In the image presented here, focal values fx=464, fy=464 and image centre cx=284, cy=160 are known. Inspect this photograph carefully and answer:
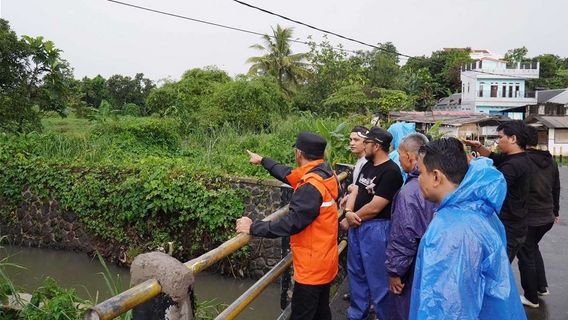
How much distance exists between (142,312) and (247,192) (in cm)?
638

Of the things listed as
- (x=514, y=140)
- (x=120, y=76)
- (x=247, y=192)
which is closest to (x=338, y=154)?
(x=247, y=192)

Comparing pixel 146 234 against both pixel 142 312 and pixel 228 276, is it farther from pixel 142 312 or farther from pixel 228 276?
pixel 142 312

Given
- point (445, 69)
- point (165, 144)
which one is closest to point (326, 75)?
point (165, 144)

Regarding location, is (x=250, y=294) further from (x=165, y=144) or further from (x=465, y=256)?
(x=165, y=144)

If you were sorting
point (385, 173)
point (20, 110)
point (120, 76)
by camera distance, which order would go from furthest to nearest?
point (120, 76)
point (20, 110)
point (385, 173)

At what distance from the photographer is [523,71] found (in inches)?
1556

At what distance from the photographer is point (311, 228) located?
288cm

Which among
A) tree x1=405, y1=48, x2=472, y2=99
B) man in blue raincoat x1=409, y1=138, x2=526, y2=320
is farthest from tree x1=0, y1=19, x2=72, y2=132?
tree x1=405, y1=48, x2=472, y2=99

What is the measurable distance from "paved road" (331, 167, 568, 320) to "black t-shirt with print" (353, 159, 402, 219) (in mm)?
1084

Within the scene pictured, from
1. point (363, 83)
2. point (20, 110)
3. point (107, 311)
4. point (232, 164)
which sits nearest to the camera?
point (107, 311)

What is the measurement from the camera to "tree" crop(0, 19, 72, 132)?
1159cm

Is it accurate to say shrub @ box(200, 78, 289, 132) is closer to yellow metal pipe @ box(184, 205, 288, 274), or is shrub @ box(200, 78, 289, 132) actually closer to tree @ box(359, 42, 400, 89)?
yellow metal pipe @ box(184, 205, 288, 274)

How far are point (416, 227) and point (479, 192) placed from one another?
961 mm

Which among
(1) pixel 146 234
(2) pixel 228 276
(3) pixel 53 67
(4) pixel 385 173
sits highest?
(3) pixel 53 67
